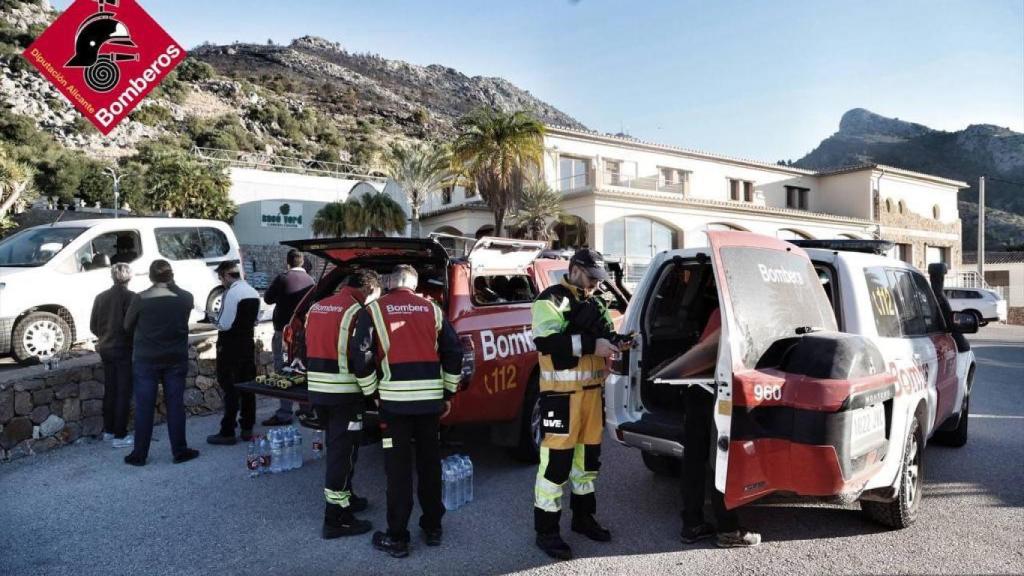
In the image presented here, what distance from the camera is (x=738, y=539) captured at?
3986 mm

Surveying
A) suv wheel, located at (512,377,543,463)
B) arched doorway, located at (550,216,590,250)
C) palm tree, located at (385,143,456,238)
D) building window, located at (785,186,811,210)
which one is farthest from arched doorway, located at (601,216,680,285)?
suv wheel, located at (512,377,543,463)

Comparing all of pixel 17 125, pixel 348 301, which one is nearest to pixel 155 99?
pixel 17 125

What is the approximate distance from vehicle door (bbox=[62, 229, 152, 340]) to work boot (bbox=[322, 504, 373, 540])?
19.4ft

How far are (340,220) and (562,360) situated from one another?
32994mm

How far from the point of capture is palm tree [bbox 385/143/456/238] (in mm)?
33625

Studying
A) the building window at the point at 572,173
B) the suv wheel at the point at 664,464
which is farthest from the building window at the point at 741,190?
the suv wheel at the point at 664,464

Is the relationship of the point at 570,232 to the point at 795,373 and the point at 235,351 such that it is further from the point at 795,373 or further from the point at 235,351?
the point at 795,373

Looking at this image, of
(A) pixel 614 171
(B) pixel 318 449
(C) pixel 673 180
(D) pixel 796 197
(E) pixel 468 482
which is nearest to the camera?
(E) pixel 468 482

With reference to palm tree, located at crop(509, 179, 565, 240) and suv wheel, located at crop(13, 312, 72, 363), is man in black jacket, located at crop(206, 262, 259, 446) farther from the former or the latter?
palm tree, located at crop(509, 179, 565, 240)

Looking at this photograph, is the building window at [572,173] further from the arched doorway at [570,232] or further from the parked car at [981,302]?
the parked car at [981,302]

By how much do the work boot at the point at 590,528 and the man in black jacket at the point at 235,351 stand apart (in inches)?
151

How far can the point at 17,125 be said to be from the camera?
52.4m

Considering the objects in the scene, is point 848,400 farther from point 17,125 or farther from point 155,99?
point 155,99

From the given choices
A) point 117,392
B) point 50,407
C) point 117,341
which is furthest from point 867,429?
point 50,407
